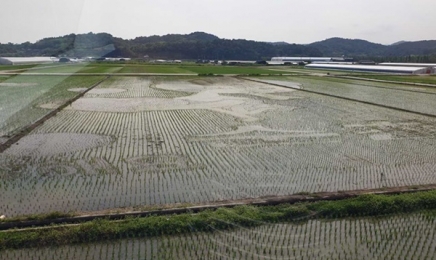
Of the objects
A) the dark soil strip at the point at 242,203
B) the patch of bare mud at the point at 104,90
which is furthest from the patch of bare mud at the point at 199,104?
the dark soil strip at the point at 242,203

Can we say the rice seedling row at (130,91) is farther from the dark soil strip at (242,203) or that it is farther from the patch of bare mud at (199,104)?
the dark soil strip at (242,203)

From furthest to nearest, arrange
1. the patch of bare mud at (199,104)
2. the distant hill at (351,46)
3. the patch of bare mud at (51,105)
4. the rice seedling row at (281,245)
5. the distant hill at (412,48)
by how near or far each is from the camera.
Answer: the distant hill at (351,46), the distant hill at (412,48), the patch of bare mud at (51,105), the patch of bare mud at (199,104), the rice seedling row at (281,245)

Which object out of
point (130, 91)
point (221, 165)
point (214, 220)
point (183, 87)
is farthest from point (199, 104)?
point (214, 220)

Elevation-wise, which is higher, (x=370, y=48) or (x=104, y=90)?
(x=370, y=48)

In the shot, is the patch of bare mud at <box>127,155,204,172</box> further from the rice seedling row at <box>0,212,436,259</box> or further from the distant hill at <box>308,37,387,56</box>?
the distant hill at <box>308,37,387,56</box>

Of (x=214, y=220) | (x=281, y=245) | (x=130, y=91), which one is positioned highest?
(x=130, y=91)

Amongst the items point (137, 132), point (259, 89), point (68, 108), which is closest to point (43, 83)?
point (68, 108)

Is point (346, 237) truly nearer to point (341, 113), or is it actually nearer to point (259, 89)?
point (341, 113)

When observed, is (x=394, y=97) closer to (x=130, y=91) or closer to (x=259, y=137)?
(x=259, y=137)
